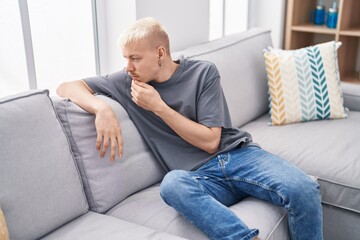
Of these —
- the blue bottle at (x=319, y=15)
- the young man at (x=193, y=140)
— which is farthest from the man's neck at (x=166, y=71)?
the blue bottle at (x=319, y=15)

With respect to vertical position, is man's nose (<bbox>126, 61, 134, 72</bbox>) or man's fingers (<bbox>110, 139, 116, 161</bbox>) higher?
man's nose (<bbox>126, 61, 134, 72</bbox>)

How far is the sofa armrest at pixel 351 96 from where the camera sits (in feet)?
8.18

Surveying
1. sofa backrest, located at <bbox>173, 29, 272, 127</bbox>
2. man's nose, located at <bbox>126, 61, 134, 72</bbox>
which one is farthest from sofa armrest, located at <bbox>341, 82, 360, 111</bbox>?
man's nose, located at <bbox>126, 61, 134, 72</bbox>

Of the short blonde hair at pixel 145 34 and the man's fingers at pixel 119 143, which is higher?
the short blonde hair at pixel 145 34

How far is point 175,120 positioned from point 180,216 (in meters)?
0.33

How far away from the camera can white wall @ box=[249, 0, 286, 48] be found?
3.20 m

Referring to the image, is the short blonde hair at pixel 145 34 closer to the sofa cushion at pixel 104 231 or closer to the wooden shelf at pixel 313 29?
the sofa cushion at pixel 104 231

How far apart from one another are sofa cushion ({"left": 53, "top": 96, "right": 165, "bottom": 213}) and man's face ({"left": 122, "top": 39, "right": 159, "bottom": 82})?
15cm

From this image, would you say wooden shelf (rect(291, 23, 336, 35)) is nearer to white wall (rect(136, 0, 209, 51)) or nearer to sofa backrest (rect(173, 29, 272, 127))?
sofa backrest (rect(173, 29, 272, 127))

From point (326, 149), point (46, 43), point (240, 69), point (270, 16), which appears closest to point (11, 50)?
point (46, 43)

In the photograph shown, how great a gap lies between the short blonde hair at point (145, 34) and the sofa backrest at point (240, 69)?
18.9 inches

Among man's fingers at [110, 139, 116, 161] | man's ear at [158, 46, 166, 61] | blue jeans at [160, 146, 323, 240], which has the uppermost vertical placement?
man's ear at [158, 46, 166, 61]

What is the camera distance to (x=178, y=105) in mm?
1645

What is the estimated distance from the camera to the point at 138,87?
1576mm
